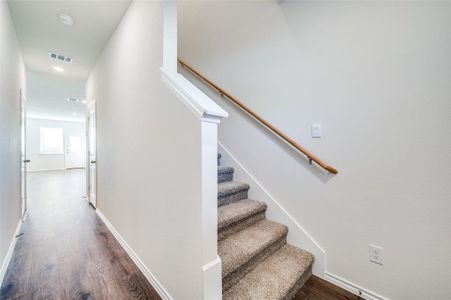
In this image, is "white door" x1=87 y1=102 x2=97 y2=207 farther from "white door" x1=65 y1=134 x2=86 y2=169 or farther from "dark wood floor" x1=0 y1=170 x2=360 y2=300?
"white door" x1=65 y1=134 x2=86 y2=169

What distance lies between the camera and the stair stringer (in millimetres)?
1646

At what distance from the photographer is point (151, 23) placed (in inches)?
62.4

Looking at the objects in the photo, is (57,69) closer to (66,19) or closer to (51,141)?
(66,19)

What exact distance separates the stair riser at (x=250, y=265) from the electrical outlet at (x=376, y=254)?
26.2 inches

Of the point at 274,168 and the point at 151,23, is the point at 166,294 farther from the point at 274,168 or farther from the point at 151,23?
the point at 151,23

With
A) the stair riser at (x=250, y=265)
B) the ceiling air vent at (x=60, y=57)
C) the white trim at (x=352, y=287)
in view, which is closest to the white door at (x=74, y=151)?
the ceiling air vent at (x=60, y=57)

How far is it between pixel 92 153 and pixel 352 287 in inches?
165

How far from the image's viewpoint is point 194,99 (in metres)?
1.11

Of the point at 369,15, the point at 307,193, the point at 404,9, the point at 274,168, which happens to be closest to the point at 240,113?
the point at 274,168

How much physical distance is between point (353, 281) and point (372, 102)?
1365 mm

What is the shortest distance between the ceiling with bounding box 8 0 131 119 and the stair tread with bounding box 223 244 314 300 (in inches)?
110

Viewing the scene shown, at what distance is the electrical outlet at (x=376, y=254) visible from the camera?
4.47 feet

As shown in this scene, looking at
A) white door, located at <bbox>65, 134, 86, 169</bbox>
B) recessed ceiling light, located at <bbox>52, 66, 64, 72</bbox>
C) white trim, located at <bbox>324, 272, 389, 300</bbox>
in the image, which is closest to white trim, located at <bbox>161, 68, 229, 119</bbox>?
white trim, located at <bbox>324, 272, 389, 300</bbox>

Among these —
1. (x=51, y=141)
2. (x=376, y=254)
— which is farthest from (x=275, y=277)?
(x=51, y=141)
